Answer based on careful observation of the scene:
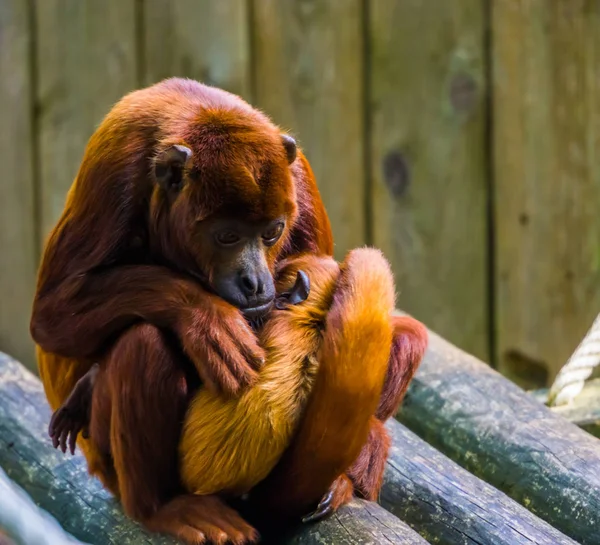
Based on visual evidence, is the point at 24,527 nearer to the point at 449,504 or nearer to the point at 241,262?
the point at 241,262

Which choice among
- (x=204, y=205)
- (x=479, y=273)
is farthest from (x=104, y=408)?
(x=479, y=273)

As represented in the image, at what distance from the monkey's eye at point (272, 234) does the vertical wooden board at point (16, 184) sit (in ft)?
9.75

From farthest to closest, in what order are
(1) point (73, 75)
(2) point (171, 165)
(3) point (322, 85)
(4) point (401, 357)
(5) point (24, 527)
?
(3) point (322, 85) → (1) point (73, 75) → (4) point (401, 357) → (2) point (171, 165) → (5) point (24, 527)

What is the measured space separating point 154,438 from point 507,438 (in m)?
1.50

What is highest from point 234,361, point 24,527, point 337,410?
point 24,527

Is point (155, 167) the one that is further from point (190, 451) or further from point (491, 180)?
point (491, 180)

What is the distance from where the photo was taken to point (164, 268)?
3.29m

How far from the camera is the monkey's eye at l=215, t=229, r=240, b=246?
10.6ft

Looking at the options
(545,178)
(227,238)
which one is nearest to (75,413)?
(227,238)

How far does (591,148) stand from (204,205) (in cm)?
367

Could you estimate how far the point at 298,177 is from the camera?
11.8 ft

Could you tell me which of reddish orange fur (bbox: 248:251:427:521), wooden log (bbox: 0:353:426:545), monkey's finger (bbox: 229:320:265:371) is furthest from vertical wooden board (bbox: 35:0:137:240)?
monkey's finger (bbox: 229:320:265:371)

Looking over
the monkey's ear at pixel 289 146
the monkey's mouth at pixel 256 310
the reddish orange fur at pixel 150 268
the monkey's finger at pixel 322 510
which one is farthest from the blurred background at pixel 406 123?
the monkey's finger at pixel 322 510

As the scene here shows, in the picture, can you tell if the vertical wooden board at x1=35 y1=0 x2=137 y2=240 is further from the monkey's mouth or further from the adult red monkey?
the monkey's mouth
